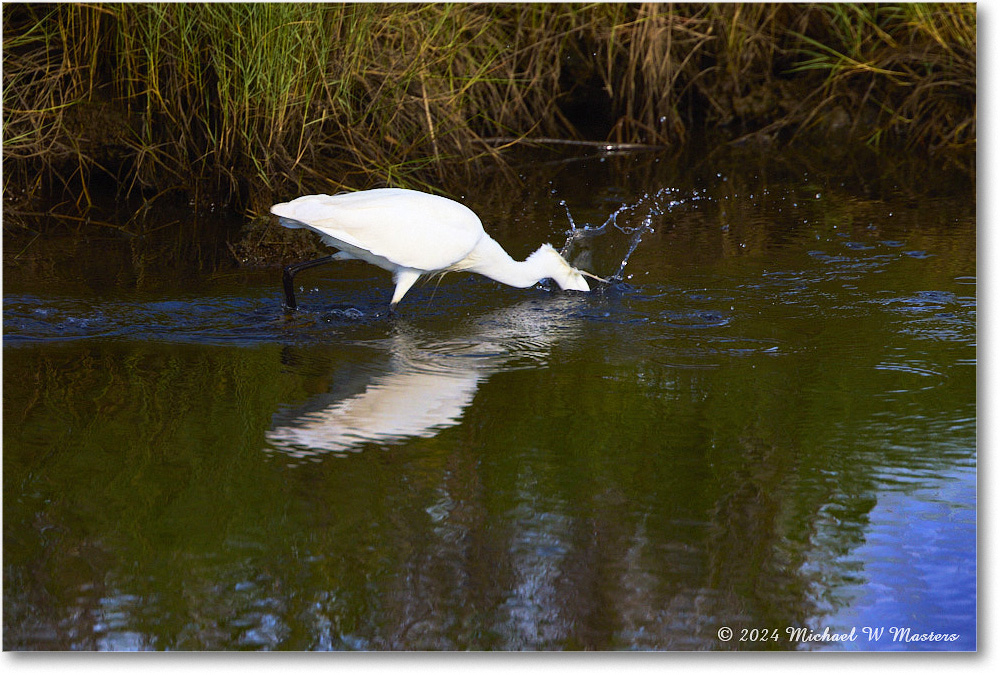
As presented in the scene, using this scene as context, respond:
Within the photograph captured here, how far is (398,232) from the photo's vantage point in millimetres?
3904

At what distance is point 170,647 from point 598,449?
1.24 meters

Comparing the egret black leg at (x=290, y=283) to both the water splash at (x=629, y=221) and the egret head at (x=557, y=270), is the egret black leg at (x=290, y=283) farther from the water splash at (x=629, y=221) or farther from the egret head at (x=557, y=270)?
the water splash at (x=629, y=221)

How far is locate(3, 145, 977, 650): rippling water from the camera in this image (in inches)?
88.6

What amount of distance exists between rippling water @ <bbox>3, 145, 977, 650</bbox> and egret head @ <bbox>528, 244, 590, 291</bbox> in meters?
0.07

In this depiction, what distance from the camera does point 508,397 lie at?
3.29 metres

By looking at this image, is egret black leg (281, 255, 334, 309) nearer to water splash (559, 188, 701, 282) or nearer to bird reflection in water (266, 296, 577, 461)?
bird reflection in water (266, 296, 577, 461)

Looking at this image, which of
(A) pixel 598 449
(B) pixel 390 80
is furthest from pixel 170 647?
(B) pixel 390 80

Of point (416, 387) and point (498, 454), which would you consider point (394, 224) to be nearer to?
point (416, 387)

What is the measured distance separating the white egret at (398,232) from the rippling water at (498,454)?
0.61 ft

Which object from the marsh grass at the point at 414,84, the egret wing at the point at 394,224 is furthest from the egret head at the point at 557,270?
the marsh grass at the point at 414,84

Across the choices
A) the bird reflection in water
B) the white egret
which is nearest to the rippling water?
the bird reflection in water

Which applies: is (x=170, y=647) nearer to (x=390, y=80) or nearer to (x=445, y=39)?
(x=390, y=80)

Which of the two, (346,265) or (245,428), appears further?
(346,265)

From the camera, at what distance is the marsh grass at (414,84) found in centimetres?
506
